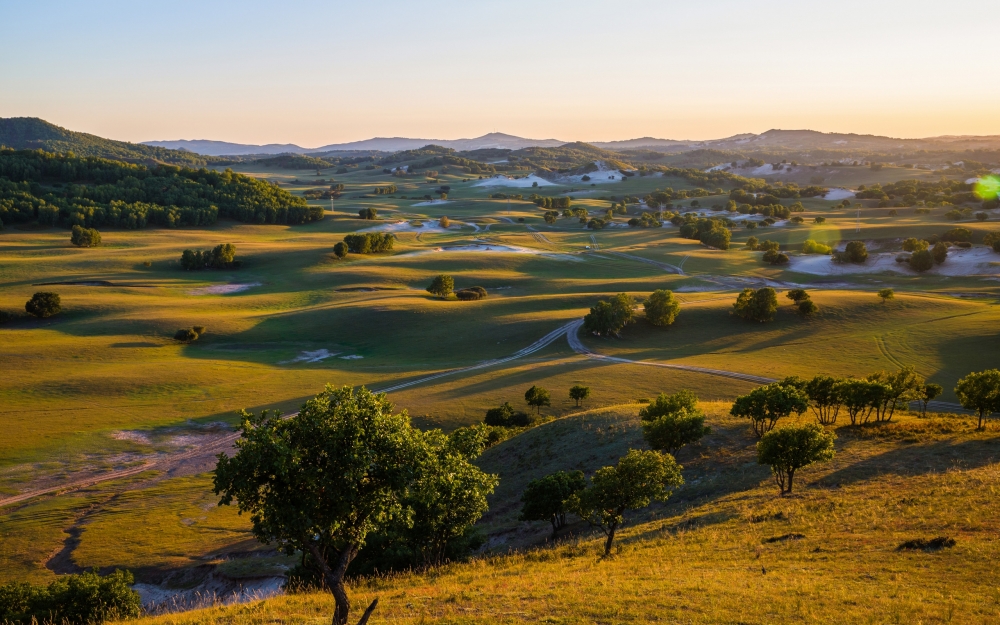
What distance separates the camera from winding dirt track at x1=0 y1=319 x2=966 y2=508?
39125 mm

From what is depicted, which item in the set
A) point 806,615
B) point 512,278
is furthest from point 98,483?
point 512,278

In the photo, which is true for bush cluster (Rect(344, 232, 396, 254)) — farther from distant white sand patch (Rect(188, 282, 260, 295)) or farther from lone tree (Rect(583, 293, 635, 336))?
lone tree (Rect(583, 293, 635, 336))

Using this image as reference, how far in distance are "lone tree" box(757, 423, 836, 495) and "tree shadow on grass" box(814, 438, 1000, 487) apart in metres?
2.19

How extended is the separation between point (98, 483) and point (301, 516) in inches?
1286

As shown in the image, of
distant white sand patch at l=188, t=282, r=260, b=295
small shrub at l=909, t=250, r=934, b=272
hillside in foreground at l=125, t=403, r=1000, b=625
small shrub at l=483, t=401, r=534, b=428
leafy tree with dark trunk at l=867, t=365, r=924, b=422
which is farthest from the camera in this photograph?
small shrub at l=909, t=250, r=934, b=272

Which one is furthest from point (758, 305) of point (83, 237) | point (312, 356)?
point (83, 237)

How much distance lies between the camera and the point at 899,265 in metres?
112

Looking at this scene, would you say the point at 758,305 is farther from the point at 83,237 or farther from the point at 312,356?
the point at 83,237

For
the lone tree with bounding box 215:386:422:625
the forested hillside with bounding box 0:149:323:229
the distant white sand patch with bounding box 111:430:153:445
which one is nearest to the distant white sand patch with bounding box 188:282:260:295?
the distant white sand patch with bounding box 111:430:153:445

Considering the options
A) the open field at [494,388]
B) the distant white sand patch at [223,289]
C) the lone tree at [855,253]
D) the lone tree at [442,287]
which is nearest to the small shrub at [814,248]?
the open field at [494,388]

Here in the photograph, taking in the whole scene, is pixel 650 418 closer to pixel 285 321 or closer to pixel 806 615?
pixel 806 615

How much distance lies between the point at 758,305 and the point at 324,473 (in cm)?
6815

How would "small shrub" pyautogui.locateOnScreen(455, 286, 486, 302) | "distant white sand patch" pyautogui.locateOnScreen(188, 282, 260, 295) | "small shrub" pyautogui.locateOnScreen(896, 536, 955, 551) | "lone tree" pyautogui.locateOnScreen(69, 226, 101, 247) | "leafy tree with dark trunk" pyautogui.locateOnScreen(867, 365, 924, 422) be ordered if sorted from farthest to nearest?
"lone tree" pyautogui.locateOnScreen(69, 226, 101, 247) < "distant white sand patch" pyautogui.locateOnScreen(188, 282, 260, 295) < "small shrub" pyautogui.locateOnScreen(455, 286, 486, 302) < "leafy tree with dark trunk" pyautogui.locateOnScreen(867, 365, 924, 422) < "small shrub" pyautogui.locateOnScreen(896, 536, 955, 551)

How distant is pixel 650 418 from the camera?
40594 mm
